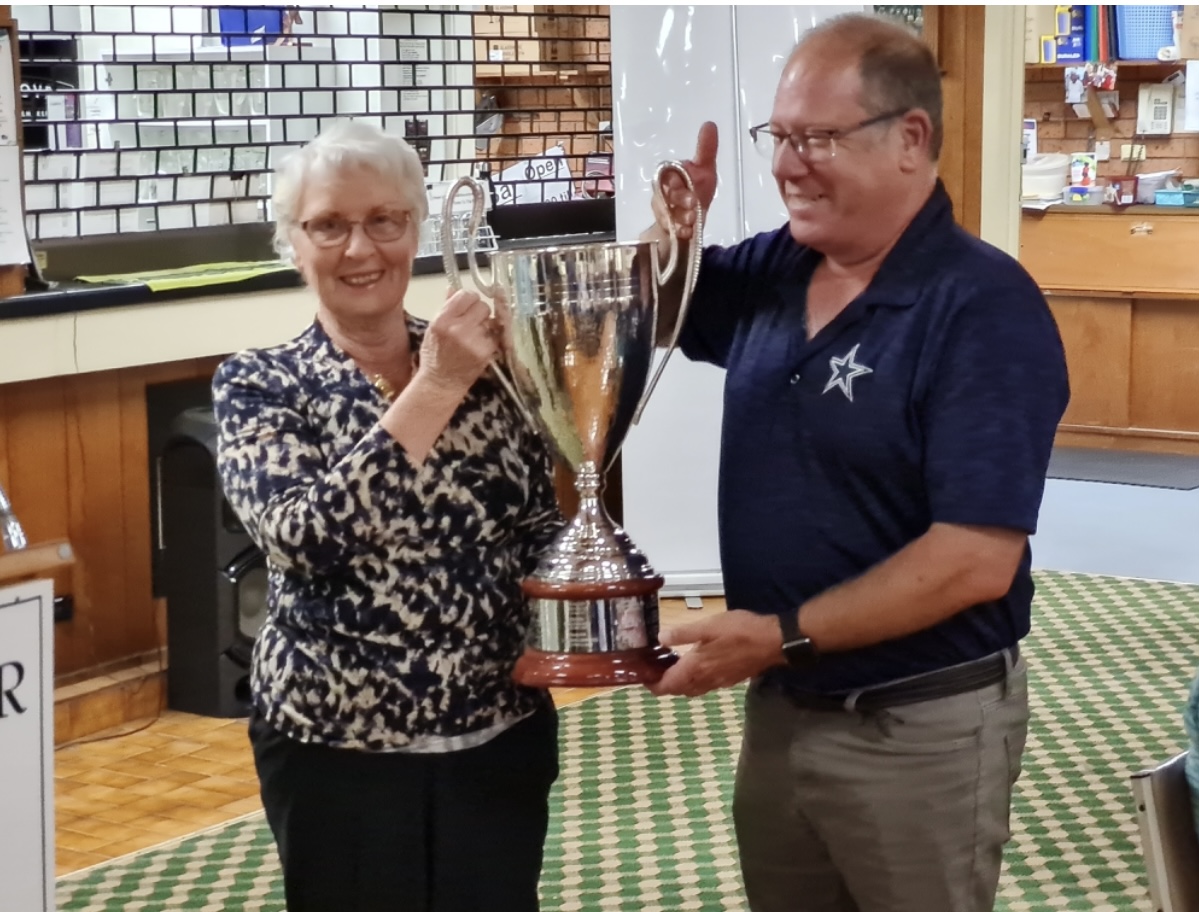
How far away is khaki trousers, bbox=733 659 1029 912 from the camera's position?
1602 mm

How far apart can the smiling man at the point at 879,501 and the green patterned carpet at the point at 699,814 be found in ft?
4.07

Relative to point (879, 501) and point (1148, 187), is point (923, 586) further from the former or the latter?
point (1148, 187)

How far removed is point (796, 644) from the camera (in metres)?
1.55

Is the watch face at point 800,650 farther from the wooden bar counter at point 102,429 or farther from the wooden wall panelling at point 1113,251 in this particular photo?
the wooden wall panelling at point 1113,251

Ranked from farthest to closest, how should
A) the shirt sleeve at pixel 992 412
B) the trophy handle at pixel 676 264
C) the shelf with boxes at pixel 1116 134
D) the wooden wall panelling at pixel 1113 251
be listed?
the shelf with boxes at pixel 1116 134
the wooden wall panelling at pixel 1113 251
the trophy handle at pixel 676 264
the shirt sleeve at pixel 992 412

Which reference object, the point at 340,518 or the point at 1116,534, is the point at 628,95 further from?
the point at 340,518

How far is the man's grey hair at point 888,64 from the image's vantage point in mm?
1528

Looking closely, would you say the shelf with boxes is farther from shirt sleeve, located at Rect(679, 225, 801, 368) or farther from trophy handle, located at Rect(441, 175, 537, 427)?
trophy handle, located at Rect(441, 175, 537, 427)

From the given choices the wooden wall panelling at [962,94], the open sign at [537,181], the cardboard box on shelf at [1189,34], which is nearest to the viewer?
the open sign at [537,181]

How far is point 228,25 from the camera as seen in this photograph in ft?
16.2

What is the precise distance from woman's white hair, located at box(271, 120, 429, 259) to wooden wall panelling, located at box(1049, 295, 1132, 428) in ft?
19.5

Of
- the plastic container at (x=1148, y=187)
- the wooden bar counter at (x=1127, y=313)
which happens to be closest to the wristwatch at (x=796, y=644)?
the wooden bar counter at (x=1127, y=313)

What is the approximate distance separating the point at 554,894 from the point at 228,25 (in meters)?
3.09

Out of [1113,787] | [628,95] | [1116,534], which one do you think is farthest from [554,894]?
[1116,534]
